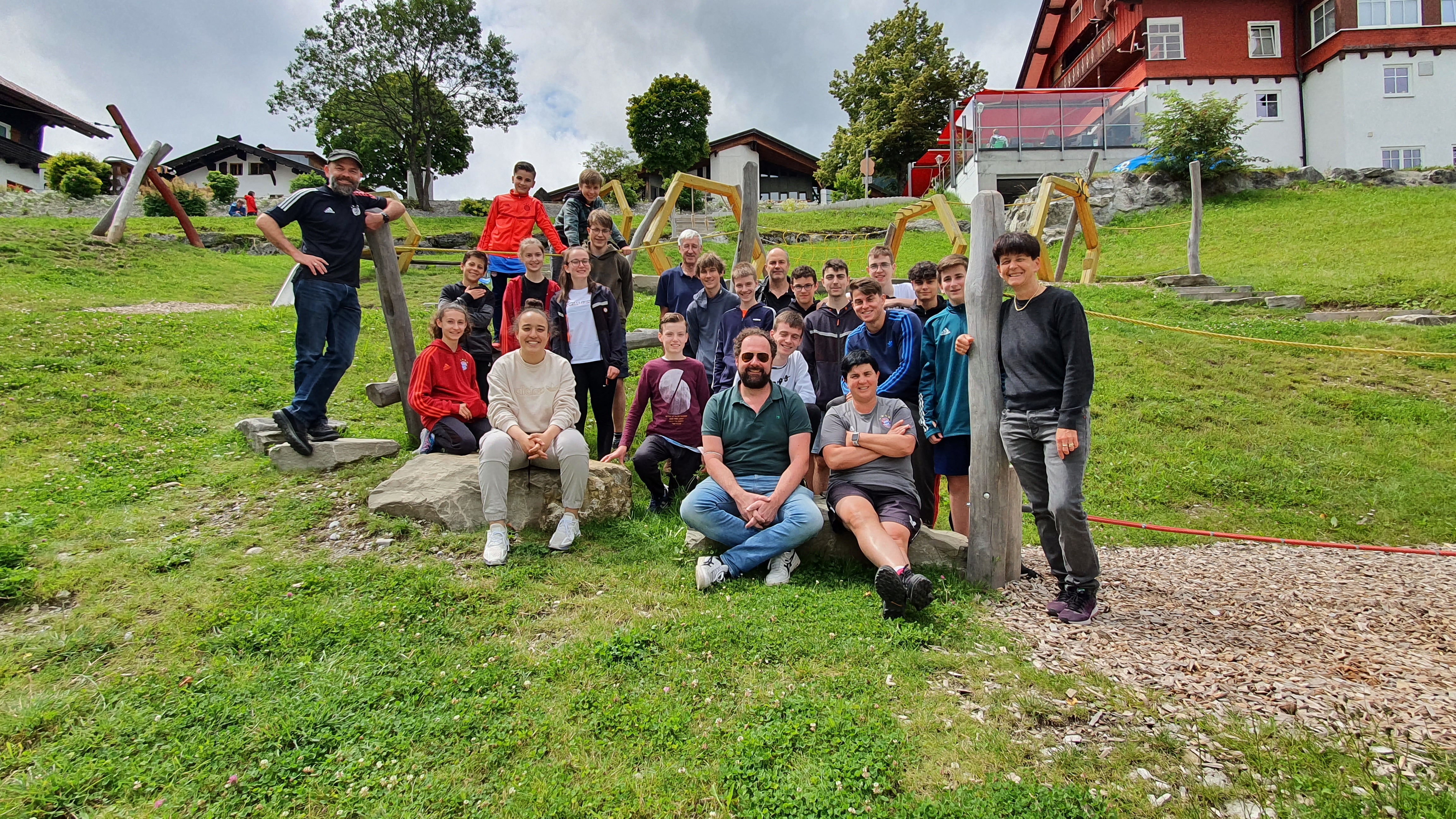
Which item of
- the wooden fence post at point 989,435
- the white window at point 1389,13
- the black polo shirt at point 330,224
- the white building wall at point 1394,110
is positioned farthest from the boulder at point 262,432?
the white window at point 1389,13

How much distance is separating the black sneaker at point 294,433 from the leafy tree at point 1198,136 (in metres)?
23.3

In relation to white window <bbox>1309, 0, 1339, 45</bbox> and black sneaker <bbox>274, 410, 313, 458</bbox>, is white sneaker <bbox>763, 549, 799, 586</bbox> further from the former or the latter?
white window <bbox>1309, 0, 1339, 45</bbox>

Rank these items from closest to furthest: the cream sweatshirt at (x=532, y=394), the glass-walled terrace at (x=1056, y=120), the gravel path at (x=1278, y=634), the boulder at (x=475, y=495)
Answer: the gravel path at (x=1278, y=634), the boulder at (x=475, y=495), the cream sweatshirt at (x=532, y=394), the glass-walled terrace at (x=1056, y=120)

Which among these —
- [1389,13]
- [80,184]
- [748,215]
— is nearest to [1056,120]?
[1389,13]

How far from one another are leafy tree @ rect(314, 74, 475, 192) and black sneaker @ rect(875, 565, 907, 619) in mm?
42202

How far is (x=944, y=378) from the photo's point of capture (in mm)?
4609

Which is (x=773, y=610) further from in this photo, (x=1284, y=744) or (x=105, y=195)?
(x=105, y=195)

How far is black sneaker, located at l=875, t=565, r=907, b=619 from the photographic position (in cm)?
352

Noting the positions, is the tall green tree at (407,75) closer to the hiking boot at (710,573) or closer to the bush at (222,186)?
the bush at (222,186)

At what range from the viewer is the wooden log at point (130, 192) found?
14.4 metres

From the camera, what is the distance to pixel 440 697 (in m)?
2.90

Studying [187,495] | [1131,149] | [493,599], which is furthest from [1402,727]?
[1131,149]

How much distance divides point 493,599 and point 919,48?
1464 inches

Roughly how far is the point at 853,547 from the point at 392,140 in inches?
1710
